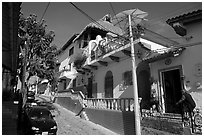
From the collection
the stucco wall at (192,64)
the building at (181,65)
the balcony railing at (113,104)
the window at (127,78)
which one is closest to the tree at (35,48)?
the balcony railing at (113,104)

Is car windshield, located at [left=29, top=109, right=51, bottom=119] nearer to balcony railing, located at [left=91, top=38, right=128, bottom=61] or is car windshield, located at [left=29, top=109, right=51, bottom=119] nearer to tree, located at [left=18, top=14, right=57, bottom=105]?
tree, located at [left=18, top=14, right=57, bottom=105]

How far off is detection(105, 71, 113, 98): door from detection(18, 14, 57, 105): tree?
5.60 meters

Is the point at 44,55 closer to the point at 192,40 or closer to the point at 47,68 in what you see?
the point at 47,68

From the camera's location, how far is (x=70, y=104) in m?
16.7

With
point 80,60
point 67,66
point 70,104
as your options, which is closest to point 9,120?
point 70,104

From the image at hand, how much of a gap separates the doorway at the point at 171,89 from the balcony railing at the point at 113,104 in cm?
189

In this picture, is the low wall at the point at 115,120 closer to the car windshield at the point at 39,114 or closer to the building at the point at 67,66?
the car windshield at the point at 39,114

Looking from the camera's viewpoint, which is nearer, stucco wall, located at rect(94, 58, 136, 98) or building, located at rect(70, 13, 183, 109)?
building, located at rect(70, 13, 183, 109)

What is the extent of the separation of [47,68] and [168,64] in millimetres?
10973

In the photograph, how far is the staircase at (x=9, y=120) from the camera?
312 inches

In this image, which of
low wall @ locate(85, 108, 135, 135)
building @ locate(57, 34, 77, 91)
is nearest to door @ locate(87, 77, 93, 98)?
building @ locate(57, 34, 77, 91)

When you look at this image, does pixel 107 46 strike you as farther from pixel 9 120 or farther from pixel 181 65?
pixel 9 120

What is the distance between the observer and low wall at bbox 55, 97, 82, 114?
1481cm

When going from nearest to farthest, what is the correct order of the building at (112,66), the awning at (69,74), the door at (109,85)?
the building at (112,66)
the door at (109,85)
the awning at (69,74)
